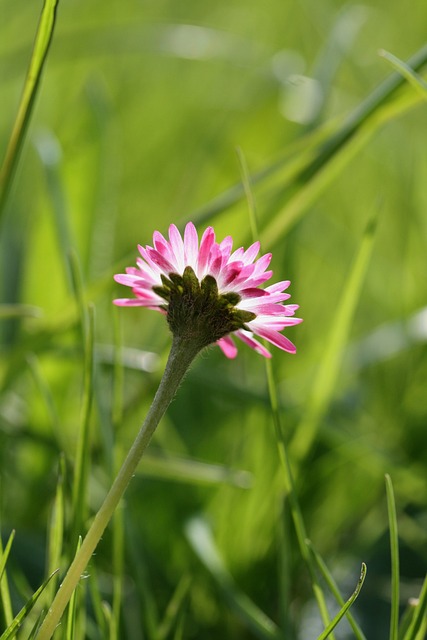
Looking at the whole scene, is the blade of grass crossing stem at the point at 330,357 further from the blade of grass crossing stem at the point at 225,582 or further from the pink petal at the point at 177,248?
the pink petal at the point at 177,248

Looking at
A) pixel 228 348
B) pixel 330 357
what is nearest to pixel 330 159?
pixel 330 357

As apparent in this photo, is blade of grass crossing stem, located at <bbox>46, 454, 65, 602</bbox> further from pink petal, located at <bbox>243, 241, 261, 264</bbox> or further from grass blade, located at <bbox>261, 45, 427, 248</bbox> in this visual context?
grass blade, located at <bbox>261, 45, 427, 248</bbox>

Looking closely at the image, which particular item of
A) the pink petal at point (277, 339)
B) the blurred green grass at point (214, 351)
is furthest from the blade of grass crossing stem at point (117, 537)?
the pink petal at point (277, 339)

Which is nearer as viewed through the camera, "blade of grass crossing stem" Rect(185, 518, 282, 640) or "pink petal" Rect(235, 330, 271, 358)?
"pink petal" Rect(235, 330, 271, 358)

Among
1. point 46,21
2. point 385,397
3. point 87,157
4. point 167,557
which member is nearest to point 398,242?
point 385,397

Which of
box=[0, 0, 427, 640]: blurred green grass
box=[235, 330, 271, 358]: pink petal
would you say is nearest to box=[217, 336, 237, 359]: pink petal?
box=[235, 330, 271, 358]: pink petal
